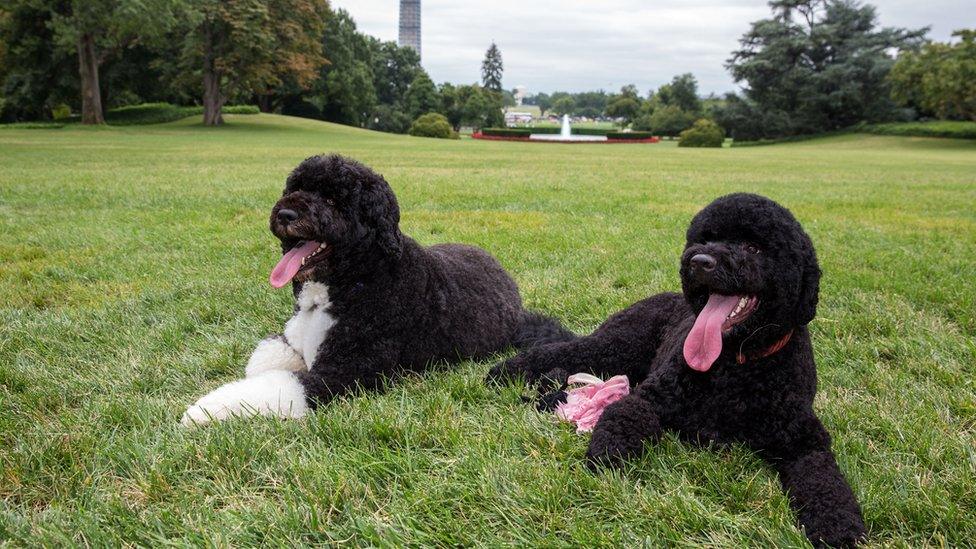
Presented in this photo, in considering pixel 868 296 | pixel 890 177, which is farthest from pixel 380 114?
pixel 868 296

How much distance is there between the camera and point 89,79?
39625 millimetres

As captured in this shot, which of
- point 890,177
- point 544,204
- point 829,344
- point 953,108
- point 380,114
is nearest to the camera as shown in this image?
point 829,344

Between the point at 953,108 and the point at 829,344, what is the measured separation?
54.7 meters

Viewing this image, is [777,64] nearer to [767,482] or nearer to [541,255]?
[541,255]

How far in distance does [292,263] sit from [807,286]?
2.46 metres

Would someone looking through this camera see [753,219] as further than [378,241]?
No

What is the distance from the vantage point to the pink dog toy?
3.15 m

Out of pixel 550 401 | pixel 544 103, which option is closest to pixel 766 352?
pixel 550 401

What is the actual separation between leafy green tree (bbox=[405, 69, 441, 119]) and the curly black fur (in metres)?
74.1

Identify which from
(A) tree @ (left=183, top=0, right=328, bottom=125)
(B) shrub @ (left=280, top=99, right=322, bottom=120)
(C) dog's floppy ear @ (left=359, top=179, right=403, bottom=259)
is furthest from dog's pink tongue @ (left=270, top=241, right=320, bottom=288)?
(B) shrub @ (left=280, top=99, right=322, bottom=120)

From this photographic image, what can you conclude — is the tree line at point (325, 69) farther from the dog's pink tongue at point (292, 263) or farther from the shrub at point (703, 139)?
the dog's pink tongue at point (292, 263)

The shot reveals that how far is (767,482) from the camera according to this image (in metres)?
2.65

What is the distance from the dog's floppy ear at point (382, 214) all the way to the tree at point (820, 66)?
58015mm

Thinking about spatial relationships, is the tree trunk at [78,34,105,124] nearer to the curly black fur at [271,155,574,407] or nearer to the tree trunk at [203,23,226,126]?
the tree trunk at [203,23,226,126]
